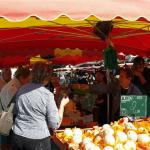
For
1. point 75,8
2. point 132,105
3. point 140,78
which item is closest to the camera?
point 75,8

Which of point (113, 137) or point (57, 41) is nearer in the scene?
point (113, 137)

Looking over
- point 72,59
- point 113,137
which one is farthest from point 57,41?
point 113,137

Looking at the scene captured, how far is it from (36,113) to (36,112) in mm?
11

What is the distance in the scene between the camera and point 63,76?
52.7 ft

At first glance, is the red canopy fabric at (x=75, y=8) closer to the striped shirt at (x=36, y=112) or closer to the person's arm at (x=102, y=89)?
the striped shirt at (x=36, y=112)

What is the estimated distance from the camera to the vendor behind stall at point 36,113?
4.04 m

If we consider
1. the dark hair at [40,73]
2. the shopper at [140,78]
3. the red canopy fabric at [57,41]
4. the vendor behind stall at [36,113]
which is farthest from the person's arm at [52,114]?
the red canopy fabric at [57,41]

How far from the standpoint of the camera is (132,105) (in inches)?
183

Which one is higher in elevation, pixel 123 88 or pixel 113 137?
A: pixel 123 88

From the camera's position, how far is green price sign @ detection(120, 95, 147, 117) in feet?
15.2

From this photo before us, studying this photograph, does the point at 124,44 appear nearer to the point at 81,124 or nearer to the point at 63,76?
the point at 81,124

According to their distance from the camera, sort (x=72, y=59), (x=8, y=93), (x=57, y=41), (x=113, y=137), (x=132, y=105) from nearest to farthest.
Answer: (x=113, y=137) → (x=132, y=105) → (x=8, y=93) → (x=57, y=41) → (x=72, y=59)

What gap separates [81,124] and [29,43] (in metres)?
2.87

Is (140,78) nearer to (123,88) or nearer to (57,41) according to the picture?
(123,88)
